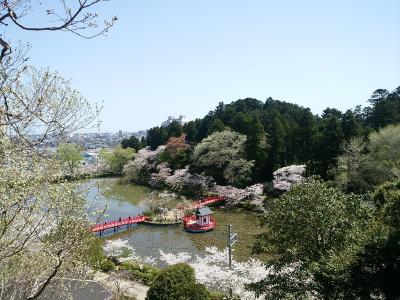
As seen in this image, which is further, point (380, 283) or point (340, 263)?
point (340, 263)

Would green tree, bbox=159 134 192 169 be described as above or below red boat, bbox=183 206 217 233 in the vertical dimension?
above

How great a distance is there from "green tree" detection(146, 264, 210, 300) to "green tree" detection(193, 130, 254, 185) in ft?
60.7

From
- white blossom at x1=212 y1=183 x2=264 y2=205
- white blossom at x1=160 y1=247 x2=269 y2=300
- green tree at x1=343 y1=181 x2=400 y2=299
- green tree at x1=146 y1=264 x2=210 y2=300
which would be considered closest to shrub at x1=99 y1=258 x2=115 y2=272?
white blossom at x1=160 y1=247 x2=269 y2=300

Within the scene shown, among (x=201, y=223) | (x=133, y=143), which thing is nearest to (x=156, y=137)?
(x=133, y=143)

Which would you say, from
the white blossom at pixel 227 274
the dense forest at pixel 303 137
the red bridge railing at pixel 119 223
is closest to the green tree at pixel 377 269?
the white blossom at pixel 227 274

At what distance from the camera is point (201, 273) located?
555 inches

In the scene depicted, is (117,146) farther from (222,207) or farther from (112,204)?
(222,207)

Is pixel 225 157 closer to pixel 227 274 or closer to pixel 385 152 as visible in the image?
pixel 385 152

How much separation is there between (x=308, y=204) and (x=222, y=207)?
59.8 feet

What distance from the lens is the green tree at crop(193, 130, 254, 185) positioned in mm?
29655

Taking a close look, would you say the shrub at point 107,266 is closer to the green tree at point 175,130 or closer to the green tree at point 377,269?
the green tree at point 377,269

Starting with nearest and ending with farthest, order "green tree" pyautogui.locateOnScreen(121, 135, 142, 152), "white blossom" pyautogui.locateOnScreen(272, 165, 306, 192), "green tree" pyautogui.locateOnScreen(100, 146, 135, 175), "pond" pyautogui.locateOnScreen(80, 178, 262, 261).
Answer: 1. "pond" pyautogui.locateOnScreen(80, 178, 262, 261)
2. "white blossom" pyautogui.locateOnScreen(272, 165, 306, 192)
3. "green tree" pyautogui.locateOnScreen(100, 146, 135, 175)
4. "green tree" pyautogui.locateOnScreen(121, 135, 142, 152)

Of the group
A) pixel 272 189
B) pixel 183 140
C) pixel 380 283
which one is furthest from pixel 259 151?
pixel 380 283

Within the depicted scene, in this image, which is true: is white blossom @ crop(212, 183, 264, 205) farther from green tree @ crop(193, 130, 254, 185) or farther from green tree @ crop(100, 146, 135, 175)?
green tree @ crop(100, 146, 135, 175)
